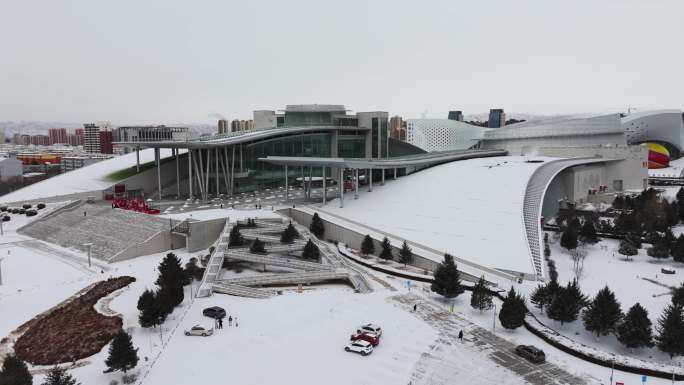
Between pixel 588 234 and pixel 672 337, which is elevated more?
pixel 588 234

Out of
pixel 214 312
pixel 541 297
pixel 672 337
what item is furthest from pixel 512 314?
pixel 214 312

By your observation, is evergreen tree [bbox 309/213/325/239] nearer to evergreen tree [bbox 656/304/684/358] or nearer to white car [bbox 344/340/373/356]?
white car [bbox 344/340/373/356]

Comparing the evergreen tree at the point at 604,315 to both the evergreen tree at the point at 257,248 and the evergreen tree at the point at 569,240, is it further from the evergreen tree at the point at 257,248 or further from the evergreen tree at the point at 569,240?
the evergreen tree at the point at 257,248

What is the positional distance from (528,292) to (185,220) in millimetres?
26281

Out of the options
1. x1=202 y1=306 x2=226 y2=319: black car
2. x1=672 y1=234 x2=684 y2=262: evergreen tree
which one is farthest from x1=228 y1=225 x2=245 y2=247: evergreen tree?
x1=672 y1=234 x2=684 y2=262: evergreen tree

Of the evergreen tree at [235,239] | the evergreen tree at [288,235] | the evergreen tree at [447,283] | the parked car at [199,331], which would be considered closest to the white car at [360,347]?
the parked car at [199,331]

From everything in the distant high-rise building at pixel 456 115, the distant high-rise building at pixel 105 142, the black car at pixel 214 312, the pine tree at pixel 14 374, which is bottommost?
the black car at pixel 214 312

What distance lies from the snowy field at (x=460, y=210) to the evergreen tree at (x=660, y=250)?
888 centimetres

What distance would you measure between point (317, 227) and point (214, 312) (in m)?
17.2

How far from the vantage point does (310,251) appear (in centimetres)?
3238

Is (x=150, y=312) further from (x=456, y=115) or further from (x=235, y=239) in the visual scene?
(x=456, y=115)

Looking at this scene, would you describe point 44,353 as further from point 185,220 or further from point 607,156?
point 607,156

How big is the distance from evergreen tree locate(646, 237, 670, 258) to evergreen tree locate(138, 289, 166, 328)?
3134 cm

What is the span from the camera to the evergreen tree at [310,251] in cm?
3238
